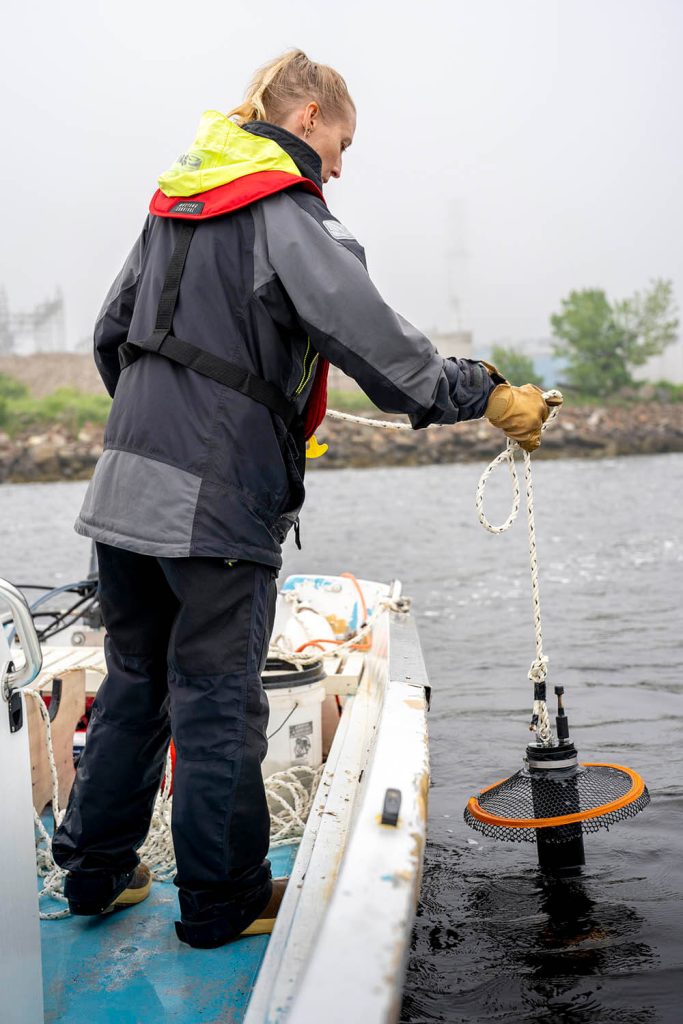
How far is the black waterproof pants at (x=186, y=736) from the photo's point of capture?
2.24 metres

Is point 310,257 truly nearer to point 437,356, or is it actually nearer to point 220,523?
point 437,356

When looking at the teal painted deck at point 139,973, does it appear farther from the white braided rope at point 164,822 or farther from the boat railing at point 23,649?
the boat railing at point 23,649

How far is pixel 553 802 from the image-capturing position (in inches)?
117

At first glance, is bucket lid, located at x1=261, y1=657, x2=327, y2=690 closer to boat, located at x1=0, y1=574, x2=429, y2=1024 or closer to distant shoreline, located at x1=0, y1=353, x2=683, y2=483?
boat, located at x1=0, y1=574, x2=429, y2=1024

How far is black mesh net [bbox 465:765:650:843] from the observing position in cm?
292

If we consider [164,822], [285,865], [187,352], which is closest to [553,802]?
[285,865]

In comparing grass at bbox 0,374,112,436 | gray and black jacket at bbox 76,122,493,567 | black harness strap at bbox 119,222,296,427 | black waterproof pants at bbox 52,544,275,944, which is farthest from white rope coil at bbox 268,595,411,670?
grass at bbox 0,374,112,436

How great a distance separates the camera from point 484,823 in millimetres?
2957

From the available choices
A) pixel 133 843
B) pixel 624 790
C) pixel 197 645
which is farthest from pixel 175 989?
pixel 624 790

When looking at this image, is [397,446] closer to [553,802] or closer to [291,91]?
[553,802]

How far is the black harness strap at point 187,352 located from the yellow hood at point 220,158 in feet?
0.32

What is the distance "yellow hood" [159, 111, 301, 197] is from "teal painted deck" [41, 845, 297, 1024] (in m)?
1.82

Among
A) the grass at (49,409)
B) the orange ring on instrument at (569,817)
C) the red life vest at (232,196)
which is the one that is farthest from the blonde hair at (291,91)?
the grass at (49,409)

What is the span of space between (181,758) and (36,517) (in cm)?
3305
